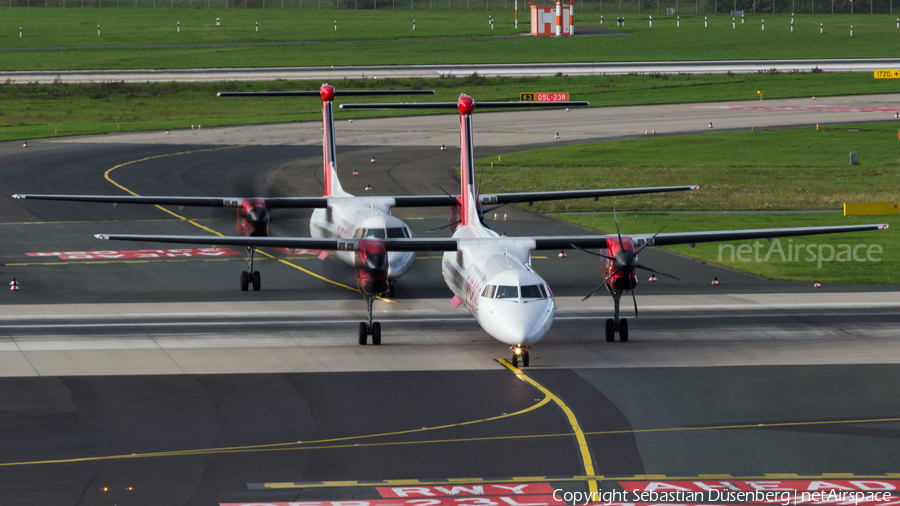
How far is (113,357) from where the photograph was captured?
27281 mm

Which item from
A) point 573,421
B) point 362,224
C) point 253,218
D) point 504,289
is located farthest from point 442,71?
point 573,421

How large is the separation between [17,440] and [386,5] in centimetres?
17010

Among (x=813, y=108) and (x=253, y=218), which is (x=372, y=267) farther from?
(x=813, y=108)

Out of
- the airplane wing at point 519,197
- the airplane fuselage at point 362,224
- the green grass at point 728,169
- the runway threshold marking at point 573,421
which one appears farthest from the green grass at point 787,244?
the runway threshold marking at point 573,421

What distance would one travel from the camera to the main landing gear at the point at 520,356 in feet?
86.3

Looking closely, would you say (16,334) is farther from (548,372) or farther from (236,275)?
(548,372)

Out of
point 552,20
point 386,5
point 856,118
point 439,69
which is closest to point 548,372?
Result: point 856,118

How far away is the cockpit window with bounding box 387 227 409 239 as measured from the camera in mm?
33566

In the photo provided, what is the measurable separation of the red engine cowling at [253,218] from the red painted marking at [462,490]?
18.4m

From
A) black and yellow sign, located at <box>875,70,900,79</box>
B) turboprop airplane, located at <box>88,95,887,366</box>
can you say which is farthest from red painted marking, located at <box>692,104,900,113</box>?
turboprop airplane, located at <box>88,95,887,366</box>

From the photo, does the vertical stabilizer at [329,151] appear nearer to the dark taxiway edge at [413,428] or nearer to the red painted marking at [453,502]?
the dark taxiway edge at [413,428]

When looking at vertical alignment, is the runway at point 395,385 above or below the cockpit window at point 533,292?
below

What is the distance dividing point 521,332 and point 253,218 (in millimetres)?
13203

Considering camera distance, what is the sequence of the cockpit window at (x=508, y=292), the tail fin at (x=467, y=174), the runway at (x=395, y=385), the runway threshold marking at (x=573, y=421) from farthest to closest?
the tail fin at (x=467, y=174) → the cockpit window at (x=508, y=292) → the runway threshold marking at (x=573, y=421) → the runway at (x=395, y=385)
